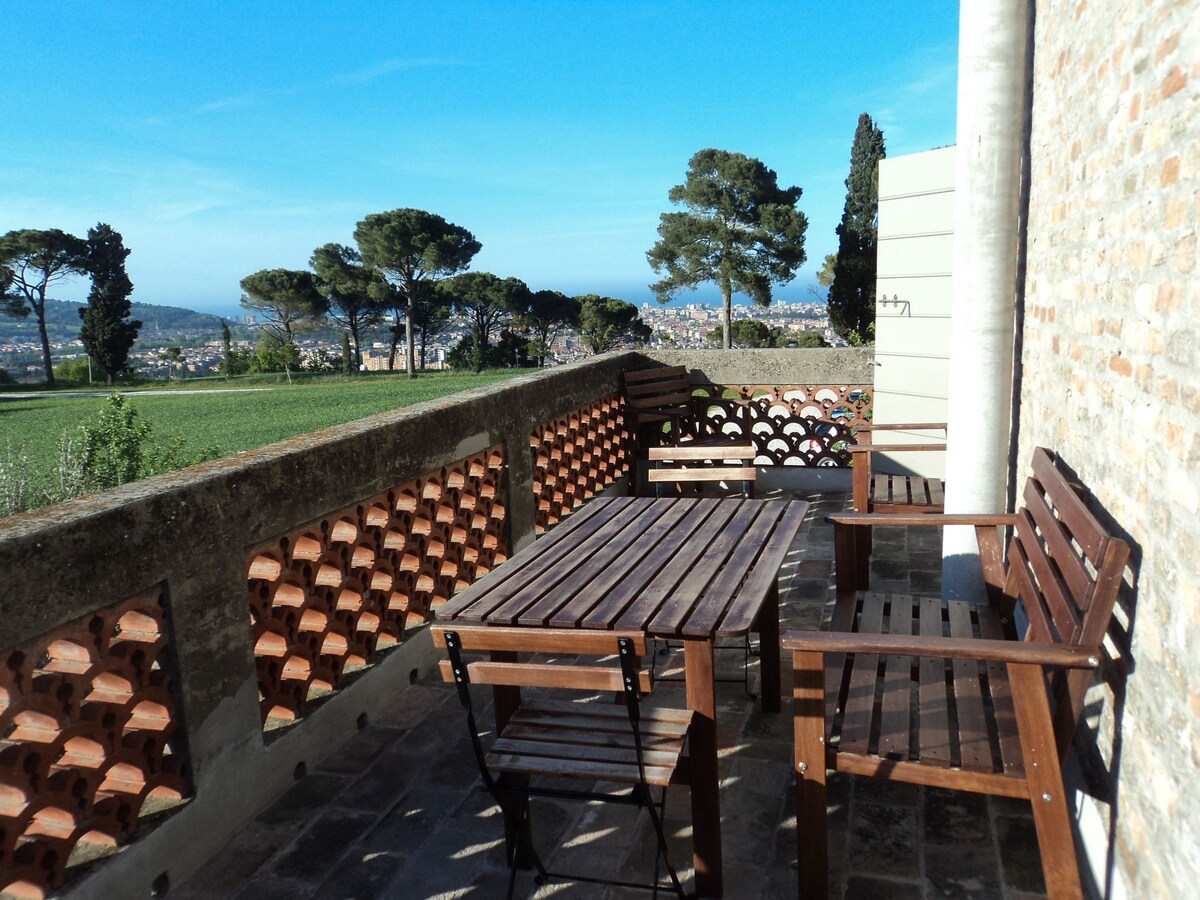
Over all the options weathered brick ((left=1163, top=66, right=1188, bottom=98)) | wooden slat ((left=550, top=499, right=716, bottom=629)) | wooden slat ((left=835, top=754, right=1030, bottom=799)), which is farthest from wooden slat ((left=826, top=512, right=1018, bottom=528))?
weathered brick ((left=1163, top=66, right=1188, bottom=98))

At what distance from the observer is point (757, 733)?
10.6 feet

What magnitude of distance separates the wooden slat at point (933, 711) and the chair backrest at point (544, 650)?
0.76m

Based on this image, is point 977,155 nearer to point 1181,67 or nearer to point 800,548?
point 1181,67

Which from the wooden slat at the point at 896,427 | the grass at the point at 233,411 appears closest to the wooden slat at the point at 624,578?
the wooden slat at the point at 896,427

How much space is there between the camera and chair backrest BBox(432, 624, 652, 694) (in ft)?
6.89

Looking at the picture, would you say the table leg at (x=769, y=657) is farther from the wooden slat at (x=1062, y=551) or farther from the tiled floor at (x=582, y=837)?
the wooden slat at (x=1062, y=551)

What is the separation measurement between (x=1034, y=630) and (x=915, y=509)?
6.92 feet

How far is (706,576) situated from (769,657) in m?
0.97

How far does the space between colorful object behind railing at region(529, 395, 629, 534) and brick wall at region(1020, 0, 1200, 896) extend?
10.3 feet

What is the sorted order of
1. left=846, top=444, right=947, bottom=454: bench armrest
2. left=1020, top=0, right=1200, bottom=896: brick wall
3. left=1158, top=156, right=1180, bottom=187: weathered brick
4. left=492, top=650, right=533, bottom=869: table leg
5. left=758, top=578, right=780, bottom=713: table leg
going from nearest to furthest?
left=1020, top=0, right=1200, bottom=896: brick wall
left=1158, top=156, right=1180, bottom=187: weathered brick
left=492, top=650, right=533, bottom=869: table leg
left=758, top=578, right=780, bottom=713: table leg
left=846, top=444, right=947, bottom=454: bench armrest

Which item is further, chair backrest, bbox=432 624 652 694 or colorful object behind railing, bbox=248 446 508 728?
colorful object behind railing, bbox=248 446 508 728

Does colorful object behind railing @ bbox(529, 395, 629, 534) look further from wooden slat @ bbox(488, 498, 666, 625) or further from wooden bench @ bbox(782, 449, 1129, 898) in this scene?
wooden bench @ bbox(782, 449, 1129, 898)

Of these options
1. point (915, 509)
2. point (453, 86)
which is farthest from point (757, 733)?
point (453, 86)

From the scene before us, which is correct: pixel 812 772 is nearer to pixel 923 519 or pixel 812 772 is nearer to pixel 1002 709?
pixel 1002 709
